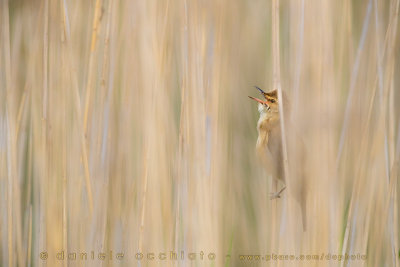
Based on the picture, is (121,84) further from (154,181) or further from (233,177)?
(233,177)

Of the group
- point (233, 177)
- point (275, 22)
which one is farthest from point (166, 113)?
point (275, 22)

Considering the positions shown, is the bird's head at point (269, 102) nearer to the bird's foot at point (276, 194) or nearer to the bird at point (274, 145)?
the bird at point (274, 145)

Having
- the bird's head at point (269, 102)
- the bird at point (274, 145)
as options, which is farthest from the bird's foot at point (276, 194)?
the bird's head at point (269, 102)

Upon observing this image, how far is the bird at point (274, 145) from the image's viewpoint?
1304 mm

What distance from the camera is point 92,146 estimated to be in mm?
1336

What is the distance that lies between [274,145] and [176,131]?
325 millimetres

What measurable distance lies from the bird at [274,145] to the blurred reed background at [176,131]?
0.09ft

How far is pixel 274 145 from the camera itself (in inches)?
53.5

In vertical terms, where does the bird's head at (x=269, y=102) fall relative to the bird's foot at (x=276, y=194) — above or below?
above

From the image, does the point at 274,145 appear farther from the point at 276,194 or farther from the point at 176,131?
the point at 176,131

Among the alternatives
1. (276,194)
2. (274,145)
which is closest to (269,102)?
(274,145)

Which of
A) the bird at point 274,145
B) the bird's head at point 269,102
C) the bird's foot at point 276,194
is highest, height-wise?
the bird's head at point 269,102

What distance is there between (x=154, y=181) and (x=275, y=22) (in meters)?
0.61

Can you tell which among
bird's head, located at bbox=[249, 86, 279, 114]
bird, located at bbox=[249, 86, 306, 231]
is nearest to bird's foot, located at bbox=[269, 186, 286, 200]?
bird, located at bbox=[249, 86, 306, 231]
